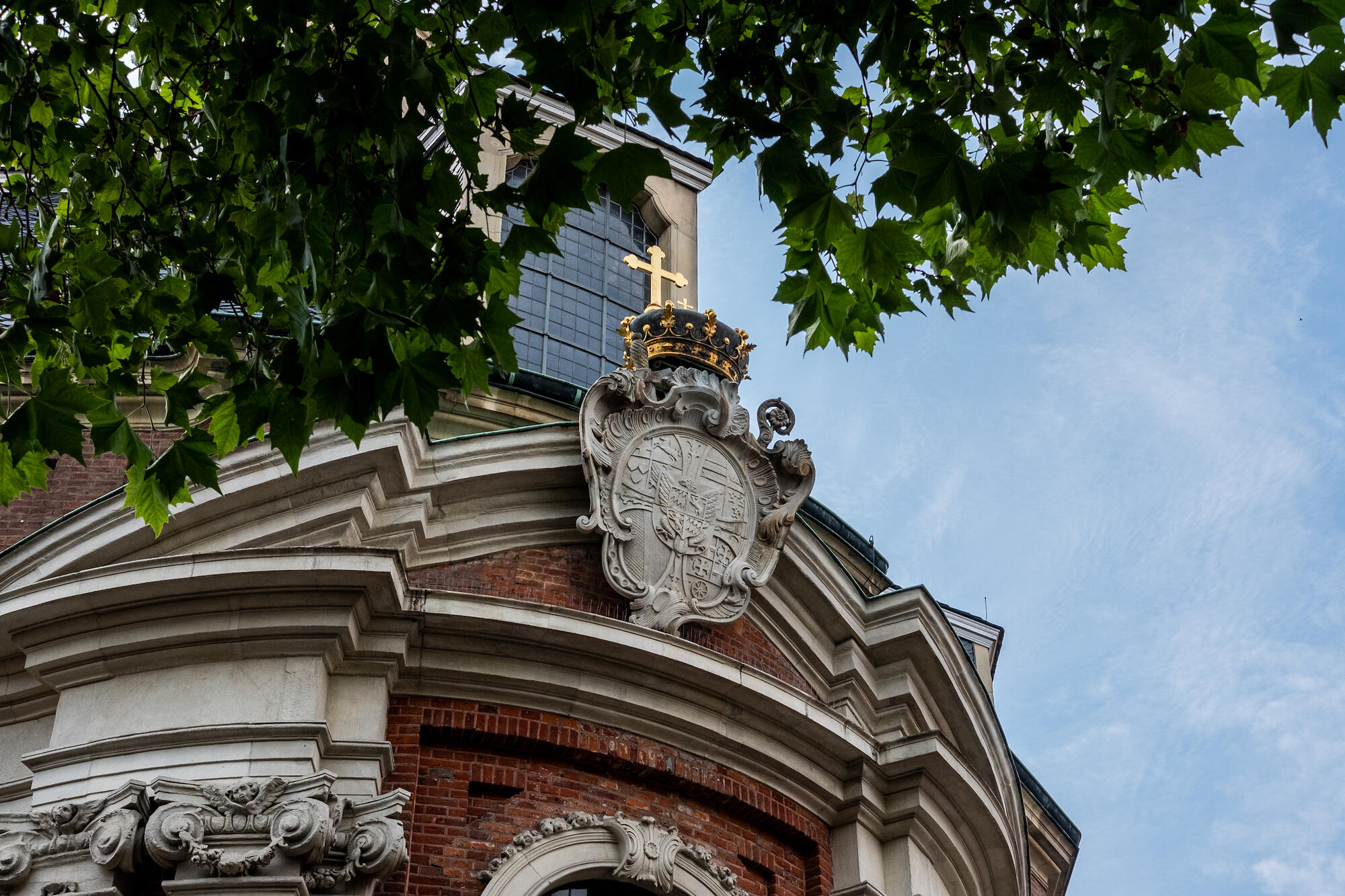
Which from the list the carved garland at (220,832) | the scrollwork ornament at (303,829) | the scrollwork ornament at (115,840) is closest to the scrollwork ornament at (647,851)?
the carved garland at (220,832)

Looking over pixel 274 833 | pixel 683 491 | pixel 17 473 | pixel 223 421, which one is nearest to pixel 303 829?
pixel 274 833

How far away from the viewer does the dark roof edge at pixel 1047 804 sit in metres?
16.1

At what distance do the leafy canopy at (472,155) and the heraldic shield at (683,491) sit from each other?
3857 millimetres

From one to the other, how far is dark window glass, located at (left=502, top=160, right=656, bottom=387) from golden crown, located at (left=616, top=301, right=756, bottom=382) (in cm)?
371

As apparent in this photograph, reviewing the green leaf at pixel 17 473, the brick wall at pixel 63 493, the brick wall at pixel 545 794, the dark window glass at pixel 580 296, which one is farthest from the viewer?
the dark window glass at pixel 580 296

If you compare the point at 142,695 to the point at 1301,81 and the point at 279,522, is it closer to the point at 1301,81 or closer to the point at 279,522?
the point at 279,522

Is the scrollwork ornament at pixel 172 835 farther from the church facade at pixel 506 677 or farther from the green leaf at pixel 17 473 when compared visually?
the green leaf at pixel 17 473

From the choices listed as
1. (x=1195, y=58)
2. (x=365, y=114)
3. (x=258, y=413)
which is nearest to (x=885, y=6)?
(x=1195, y=58)

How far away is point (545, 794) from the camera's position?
11.1 m

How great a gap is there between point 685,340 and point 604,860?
426 centimetres

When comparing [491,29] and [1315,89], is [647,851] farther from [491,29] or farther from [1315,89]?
[1315,89]

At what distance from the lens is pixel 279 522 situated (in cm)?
1147

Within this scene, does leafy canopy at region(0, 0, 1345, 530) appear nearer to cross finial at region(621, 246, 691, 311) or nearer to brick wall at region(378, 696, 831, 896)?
brick wall at region(378, 696, 831, 896)

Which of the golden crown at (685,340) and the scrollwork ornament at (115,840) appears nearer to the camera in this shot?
the scrollwork ornament at (115,840)
